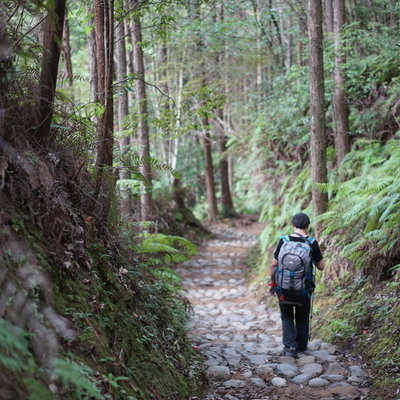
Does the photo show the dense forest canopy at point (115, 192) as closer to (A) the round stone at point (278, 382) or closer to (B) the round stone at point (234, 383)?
(B) the round stone at point (234, 383)

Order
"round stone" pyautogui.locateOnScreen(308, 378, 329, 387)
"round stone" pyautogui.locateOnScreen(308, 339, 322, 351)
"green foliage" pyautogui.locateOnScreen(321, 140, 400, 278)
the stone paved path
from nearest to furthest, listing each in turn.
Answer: the stone paved path → "round stone" pyautogui.locateOnScreen(308, 378, 329, 387) → "round stone" pyautogui.locateOnScreen(308, 339, 322, 351) → "green foliage" pyautogui.locateOnScreen(321, 140, 400, 278)

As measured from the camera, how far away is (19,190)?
347 centimetres

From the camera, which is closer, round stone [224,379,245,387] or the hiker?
round stone [224,379,245,387]

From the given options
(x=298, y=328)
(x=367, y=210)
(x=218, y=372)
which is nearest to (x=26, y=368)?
(x=218, y=372)

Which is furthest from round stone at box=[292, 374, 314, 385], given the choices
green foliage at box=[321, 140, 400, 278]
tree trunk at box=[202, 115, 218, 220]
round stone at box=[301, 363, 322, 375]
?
tree trunk at box=[202, 115, 218, 220]

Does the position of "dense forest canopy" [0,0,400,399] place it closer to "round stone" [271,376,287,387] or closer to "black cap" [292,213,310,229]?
"round stone" [271,376,287,387]

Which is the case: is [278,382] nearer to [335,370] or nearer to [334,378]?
[334,378]

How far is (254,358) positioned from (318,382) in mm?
1163

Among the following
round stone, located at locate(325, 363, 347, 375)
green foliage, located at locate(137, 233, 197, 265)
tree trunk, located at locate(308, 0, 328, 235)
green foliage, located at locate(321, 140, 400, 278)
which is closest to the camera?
round stone, located at locate(325, 363, 347, 375)

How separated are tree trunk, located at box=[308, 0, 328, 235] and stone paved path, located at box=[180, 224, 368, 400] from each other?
7.58 feet

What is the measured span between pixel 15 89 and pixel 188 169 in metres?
24.0

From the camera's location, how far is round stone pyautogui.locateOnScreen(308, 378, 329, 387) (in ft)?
16.1

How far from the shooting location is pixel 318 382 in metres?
4.95

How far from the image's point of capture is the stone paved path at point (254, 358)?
4.79 m
